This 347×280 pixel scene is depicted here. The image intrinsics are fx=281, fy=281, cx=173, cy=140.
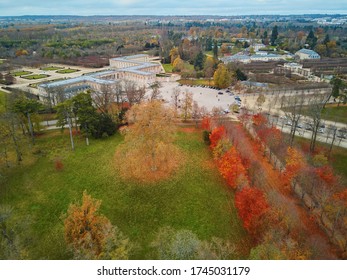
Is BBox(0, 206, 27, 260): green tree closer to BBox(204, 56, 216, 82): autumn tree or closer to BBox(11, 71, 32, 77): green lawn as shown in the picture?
BBox(204, 56, 216, 82): autumn tree

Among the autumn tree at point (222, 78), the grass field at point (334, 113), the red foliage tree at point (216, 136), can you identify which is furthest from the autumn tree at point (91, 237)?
the autumn tree at point (222, 78)

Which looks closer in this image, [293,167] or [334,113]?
[293,167]

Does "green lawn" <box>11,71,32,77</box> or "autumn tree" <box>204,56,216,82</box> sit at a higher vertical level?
"autumn tree" <box>204,56,216,82</box>

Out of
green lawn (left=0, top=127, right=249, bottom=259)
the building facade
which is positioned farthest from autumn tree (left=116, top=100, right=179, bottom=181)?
the building facade

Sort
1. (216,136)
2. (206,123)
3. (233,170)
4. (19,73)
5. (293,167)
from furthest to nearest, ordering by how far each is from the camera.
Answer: (19,73) → (206,123) → (216,136) → (233,170) → (293,167)

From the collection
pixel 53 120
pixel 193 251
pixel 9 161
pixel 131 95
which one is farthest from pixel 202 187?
pixel 53 120

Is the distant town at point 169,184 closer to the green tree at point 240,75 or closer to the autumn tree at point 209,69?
the green tree at point 240,75

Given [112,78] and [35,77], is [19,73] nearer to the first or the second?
[35,77]

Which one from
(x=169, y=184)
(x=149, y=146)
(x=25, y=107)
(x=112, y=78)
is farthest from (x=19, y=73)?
(x=169, y=184)
